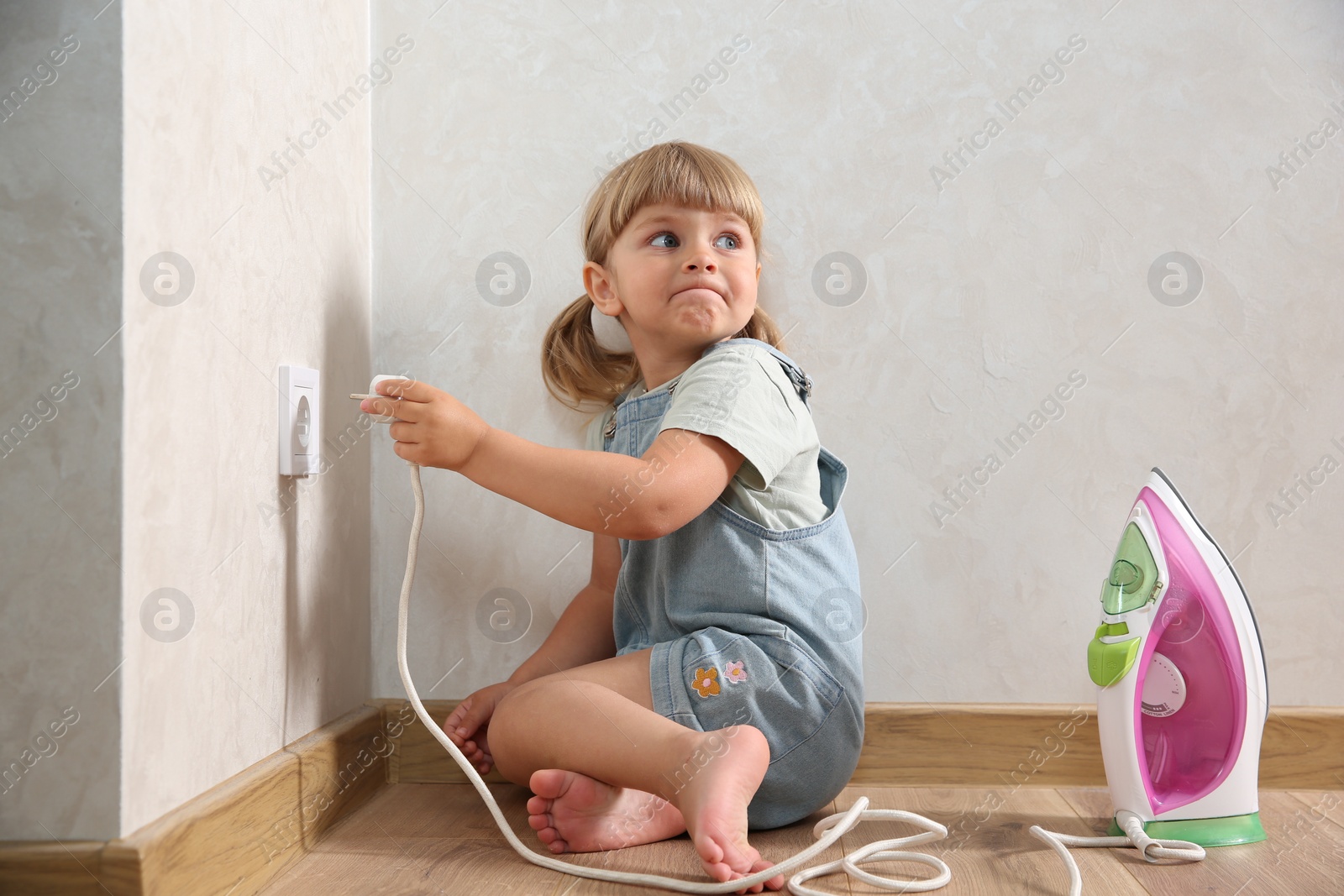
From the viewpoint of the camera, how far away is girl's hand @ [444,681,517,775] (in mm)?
963

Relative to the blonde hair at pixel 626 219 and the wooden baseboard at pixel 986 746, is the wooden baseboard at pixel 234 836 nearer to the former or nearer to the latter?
the wooden baseboard at pixel 986 746

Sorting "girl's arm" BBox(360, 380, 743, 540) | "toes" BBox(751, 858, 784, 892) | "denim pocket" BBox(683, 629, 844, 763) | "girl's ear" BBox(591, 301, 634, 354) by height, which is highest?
A: "girl's ear" BBox(591, 301, 634, 354)

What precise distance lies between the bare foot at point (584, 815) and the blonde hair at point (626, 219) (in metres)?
0.43

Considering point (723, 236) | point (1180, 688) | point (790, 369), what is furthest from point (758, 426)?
point (1180, 688)

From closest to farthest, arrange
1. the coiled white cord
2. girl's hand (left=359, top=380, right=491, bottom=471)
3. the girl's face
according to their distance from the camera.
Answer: the coiled white cord
girl's hand (left=359, top=380, right=491, bottom=471)
the girl's face

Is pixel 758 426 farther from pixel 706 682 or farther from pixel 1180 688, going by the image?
pixel 1180 688

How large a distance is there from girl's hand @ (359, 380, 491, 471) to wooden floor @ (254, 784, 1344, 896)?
0.34m

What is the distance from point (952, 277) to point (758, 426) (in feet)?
1.16

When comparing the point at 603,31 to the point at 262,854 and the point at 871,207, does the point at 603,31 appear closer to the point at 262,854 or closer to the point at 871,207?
the point at 871,207

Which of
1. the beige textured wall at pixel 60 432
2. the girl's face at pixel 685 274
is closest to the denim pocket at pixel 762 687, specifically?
the girl's face at pixel 685 274

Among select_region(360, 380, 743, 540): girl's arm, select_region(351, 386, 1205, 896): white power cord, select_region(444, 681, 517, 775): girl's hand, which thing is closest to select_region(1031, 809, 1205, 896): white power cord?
select_region(351, 386, 1205, 896): white power cord

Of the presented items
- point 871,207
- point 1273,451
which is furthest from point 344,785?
point 1273,451

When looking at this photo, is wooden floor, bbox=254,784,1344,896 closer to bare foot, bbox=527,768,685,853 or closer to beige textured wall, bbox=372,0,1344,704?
bare foot, bbox=527,768,685,853

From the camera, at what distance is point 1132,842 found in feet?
2.69
